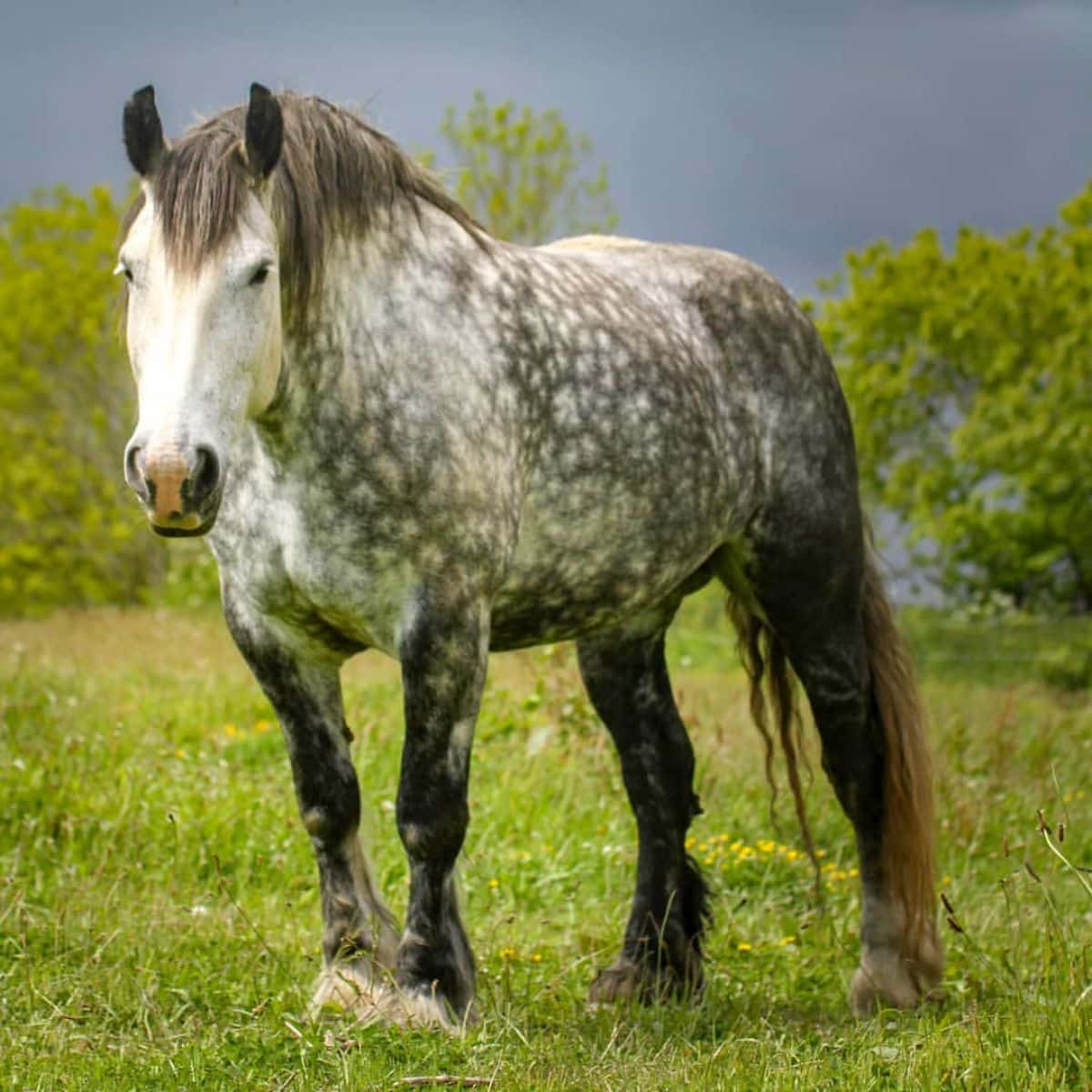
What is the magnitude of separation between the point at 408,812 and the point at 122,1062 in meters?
0.93

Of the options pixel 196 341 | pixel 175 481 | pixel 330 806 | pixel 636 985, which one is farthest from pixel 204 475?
pixel 636 985

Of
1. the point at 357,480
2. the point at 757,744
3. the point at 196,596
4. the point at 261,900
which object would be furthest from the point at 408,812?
the point at 196,596

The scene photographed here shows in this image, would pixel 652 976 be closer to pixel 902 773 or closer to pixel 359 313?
pixel 902 773

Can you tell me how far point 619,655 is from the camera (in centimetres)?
534

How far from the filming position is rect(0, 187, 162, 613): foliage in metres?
18.3

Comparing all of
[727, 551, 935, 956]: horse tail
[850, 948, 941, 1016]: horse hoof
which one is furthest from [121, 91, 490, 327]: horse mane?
[850, 948, 941, 1016]: horse hoof

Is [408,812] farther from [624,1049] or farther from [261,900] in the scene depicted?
[261,900]

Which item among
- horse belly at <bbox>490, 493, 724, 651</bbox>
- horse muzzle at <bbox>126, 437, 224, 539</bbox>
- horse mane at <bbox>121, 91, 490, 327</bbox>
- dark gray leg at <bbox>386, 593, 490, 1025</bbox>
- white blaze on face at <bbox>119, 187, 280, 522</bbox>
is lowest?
dark gray leg at <bbox>386, 593, 490, 1025</bbox>

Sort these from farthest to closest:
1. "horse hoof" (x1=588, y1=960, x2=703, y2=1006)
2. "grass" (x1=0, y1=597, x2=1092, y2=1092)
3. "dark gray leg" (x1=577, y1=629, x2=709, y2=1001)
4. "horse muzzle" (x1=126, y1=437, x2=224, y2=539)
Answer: "dark gray leg" (x1=577, y1=629, x2=709, y2=1001), "horse hoof" (x1=588, y1=960, x2=703, y2=1006), "grass" (x1=0, y1=597, x2=1092, y2=1092), "horse muzzle" (x1=126, y1=437, x2=224, y2=539)

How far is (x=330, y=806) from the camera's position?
13.9ft

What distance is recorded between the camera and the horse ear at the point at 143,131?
348cm

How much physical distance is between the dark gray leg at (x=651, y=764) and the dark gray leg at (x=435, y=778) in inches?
52.9

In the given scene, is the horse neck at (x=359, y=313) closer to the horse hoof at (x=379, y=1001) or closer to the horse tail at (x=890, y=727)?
the horse hoof at (x=379, y=1001)

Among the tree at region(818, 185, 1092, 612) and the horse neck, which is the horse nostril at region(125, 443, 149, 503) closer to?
the horse neck
